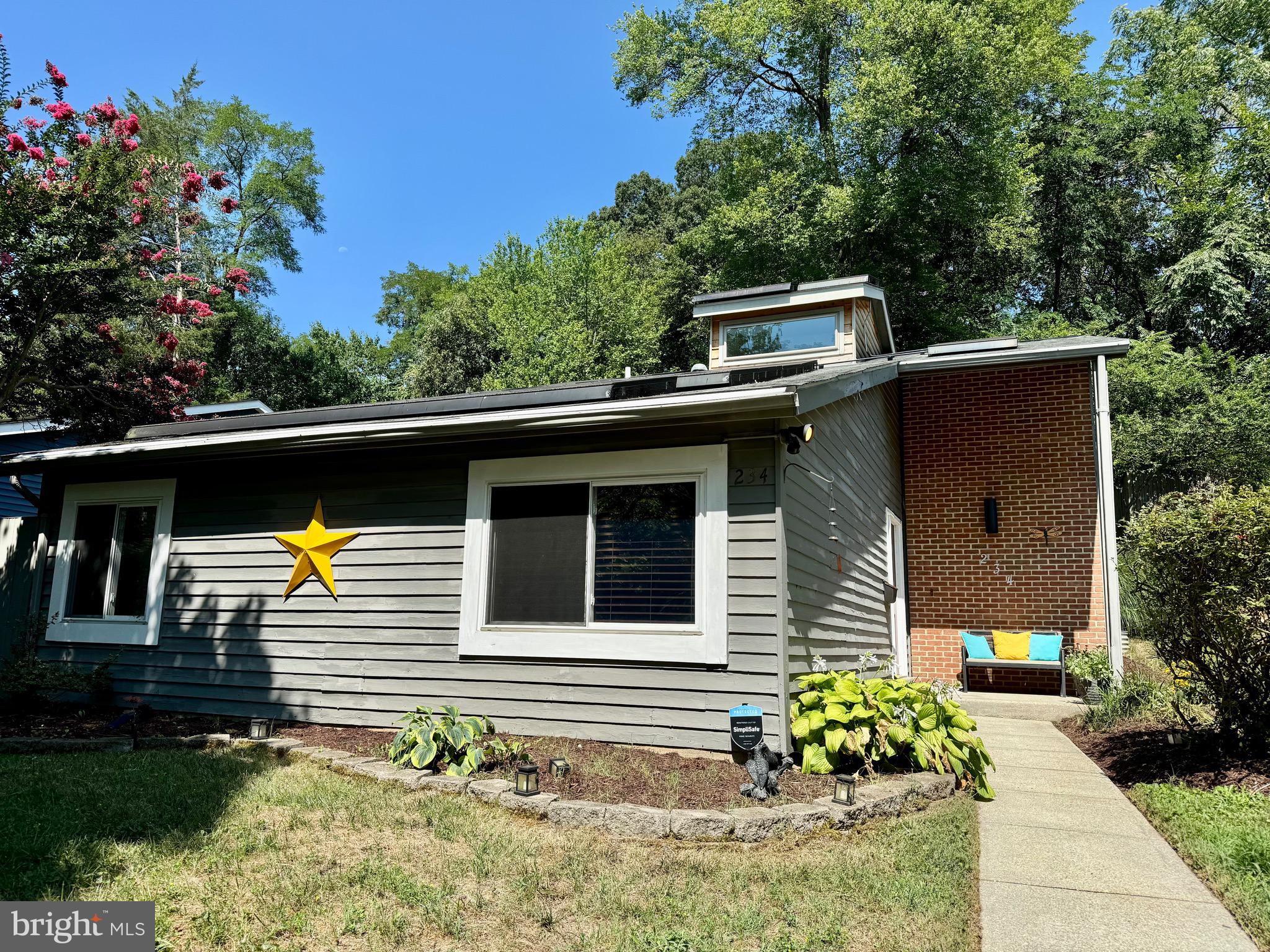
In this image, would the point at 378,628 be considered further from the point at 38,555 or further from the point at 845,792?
the point at 38,555

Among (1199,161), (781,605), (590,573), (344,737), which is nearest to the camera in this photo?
(781,605)

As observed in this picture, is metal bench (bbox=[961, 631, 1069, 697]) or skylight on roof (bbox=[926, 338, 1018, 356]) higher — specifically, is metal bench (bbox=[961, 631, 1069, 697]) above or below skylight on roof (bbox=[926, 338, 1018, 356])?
below

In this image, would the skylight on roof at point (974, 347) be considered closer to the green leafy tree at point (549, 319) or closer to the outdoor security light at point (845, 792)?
the outdoor security light at point (845, 792)

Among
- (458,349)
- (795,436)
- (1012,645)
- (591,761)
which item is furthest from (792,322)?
(458,349)

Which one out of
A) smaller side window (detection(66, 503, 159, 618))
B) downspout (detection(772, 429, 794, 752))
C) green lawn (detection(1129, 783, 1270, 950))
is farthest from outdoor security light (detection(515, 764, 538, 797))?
smaller side window (detection(66, 503, 159, 618))

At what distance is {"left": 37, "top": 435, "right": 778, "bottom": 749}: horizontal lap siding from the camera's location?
217 inches

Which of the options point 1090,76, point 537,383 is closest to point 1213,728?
point 537,383

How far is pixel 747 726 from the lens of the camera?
5023mm

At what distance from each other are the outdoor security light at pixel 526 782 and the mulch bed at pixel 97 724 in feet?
9.85

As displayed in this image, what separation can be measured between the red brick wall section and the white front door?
0.17m

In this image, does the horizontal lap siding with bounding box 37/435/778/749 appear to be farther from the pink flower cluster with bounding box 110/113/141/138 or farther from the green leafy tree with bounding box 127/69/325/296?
the green leafy tree with bounding box 127/69/325/296

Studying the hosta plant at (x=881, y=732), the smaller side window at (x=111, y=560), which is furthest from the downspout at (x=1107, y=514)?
the smaller side window at (x=111, y=560)

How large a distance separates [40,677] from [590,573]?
509 cm

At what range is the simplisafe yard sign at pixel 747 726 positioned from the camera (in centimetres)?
498
